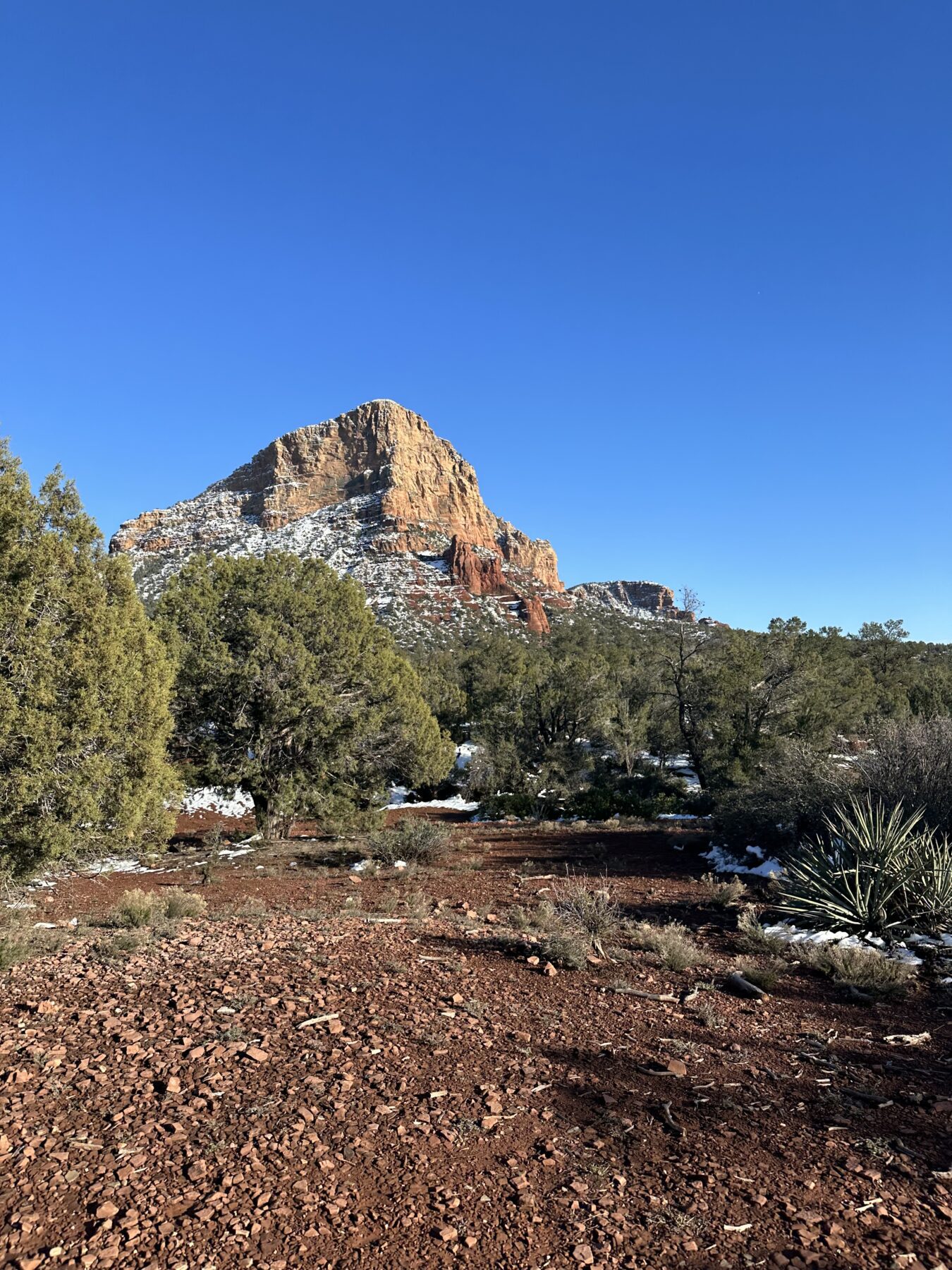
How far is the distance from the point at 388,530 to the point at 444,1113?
11848 centimetres

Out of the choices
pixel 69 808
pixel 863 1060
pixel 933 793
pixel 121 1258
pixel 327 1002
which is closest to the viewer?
pixel 121 1258

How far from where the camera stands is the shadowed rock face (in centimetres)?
13700

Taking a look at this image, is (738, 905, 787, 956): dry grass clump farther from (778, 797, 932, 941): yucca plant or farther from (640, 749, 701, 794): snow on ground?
(640, 749, 701, 794): snow on ground

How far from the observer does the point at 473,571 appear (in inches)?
4304

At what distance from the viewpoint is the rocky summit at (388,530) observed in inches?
3659

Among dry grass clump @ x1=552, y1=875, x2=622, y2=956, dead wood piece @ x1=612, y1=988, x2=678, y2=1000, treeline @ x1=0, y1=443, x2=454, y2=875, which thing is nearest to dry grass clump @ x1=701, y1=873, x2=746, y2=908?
dry grass clump @ x1=552, y1=875, x2=622, y2=956

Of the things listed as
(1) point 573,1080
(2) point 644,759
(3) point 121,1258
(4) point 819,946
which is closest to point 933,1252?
(1) point 573,1080

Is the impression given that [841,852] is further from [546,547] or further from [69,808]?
[546,547]

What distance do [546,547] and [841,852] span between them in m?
159

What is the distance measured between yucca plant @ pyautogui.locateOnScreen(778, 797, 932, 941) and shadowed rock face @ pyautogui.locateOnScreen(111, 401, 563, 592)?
117644 mm

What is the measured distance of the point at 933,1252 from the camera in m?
3.17

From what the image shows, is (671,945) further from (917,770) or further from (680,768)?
(680,768)

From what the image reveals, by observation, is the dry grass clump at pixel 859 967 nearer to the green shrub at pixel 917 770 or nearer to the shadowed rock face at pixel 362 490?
the green shrub at pixel 917 770

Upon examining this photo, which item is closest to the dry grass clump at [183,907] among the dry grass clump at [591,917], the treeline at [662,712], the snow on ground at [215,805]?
the dry grass clump at [591,917]
